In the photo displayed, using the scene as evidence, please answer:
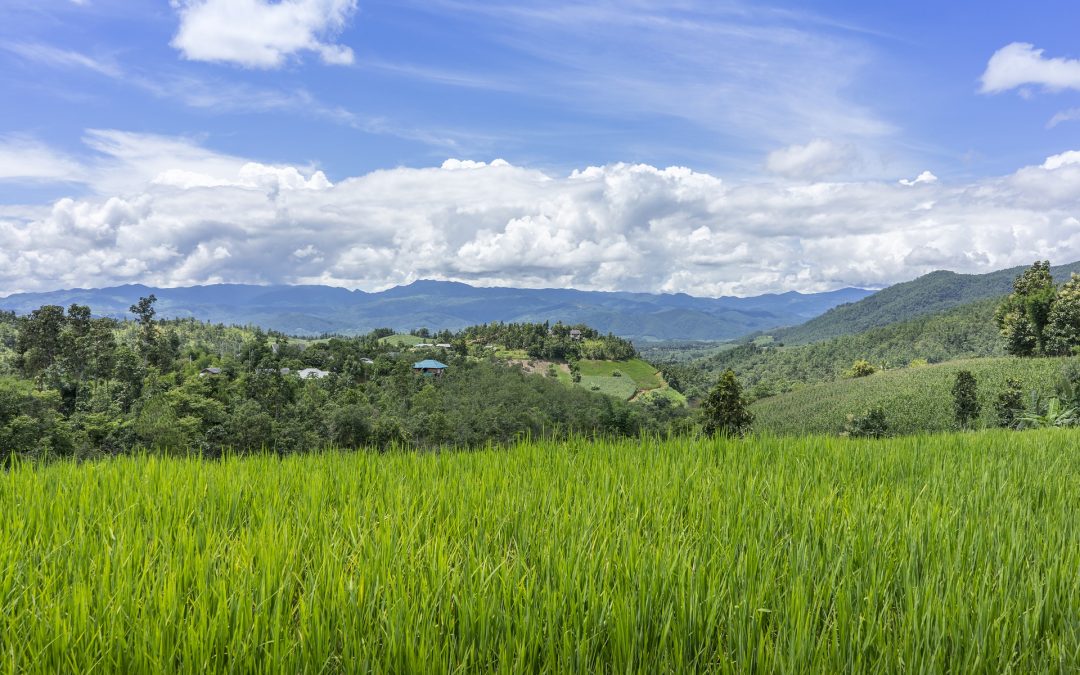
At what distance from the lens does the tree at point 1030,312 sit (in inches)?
3206

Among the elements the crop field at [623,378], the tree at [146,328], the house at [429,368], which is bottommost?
the crop field at [623,378]

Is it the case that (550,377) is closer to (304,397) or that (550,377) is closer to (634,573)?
(304,397)

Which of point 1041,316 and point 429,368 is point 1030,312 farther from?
point 429,368

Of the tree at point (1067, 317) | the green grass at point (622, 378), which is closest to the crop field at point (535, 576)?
the tree at point (1067, 317)

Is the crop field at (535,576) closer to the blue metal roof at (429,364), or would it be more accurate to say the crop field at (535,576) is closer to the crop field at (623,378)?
the crop field at (623,378)

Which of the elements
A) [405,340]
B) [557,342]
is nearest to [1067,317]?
[557,342]

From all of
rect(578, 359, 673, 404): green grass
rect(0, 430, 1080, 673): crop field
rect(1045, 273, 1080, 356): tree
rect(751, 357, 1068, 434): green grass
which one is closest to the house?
rect(578, 359, 673, 404): green grass

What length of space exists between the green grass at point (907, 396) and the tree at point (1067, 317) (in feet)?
15.3

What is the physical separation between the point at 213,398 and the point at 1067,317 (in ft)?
371

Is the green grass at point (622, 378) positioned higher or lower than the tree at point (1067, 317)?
lower

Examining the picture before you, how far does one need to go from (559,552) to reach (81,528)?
2409 mm

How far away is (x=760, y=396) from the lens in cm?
13362

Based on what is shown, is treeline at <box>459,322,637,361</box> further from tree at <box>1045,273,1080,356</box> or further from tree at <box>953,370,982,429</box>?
tree at <box>953,370,982,429</box>

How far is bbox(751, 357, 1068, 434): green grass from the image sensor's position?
72.4 metres
